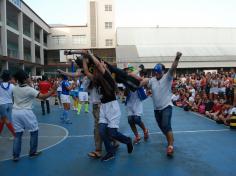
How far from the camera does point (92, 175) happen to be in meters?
5.04

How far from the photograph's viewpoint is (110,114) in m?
5.59

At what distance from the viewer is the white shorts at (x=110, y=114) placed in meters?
5.59

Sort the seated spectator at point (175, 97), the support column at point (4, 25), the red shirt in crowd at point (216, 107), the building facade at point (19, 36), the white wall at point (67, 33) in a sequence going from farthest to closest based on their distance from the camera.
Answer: the white wall at point (67, 33) → the building facade at point (19, 36) → the support column at point (4, 25) → the seated spectator at point (175, 97) → the red shirt in crowd at point (216, 107)

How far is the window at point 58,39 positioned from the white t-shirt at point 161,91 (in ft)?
155

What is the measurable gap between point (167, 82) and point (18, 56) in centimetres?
3344

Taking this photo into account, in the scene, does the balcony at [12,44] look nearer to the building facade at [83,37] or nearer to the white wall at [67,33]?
the building facade at [83,37]

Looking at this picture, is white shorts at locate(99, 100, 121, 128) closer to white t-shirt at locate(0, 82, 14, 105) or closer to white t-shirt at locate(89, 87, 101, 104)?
white t-shirt at locate(89, 87, 101, 104)

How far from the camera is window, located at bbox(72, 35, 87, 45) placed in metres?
51.6

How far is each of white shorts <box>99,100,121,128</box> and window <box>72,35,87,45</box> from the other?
46.9 metres

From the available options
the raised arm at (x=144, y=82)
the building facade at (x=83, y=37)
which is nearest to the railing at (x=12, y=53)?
the building facade at (x=83, y=37)

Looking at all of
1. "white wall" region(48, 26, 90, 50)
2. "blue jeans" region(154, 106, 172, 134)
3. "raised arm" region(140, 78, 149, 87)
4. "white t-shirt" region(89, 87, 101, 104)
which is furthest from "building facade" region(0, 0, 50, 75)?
"blue jeans" region(154, 106, 172, 134)

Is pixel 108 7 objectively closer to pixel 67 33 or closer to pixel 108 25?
pixel 108 25

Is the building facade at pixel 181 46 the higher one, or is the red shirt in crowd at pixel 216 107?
the building facade at pixel 181 46

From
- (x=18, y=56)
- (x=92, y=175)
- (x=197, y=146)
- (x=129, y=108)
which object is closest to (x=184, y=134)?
(x=197, y=146)
